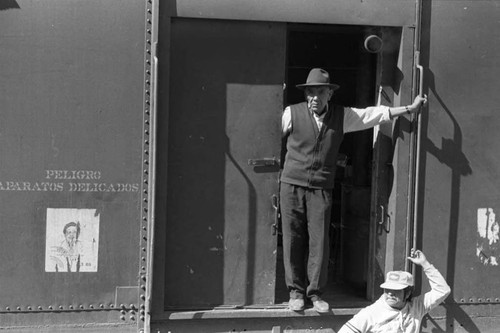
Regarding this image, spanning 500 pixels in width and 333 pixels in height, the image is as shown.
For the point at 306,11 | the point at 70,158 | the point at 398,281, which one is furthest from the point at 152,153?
the point at 398,281

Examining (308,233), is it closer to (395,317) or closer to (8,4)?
(395,317)

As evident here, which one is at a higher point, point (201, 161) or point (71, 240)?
point (201, 161)

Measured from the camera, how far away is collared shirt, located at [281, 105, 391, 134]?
4.50 m

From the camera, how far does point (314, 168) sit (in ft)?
14.8

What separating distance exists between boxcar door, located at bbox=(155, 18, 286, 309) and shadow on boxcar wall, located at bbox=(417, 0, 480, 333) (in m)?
0.96

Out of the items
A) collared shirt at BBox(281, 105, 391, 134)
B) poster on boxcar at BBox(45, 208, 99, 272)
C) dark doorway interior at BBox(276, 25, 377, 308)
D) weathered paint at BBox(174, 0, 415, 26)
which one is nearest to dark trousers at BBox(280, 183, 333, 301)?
dark doorway interior at BBox(276, 25, 377, 308)

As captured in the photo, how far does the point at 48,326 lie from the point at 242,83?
6.31ft

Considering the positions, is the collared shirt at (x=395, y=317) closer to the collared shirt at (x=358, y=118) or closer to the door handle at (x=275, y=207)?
the door handle at (x=275, y=207)

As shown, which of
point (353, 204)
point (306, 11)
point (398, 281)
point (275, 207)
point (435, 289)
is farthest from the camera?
point (353, 204)

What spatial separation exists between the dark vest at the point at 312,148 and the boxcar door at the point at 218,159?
4.5 inches

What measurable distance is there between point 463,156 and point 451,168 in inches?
4.7

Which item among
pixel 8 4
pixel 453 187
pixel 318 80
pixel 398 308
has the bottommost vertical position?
pixel 398 308

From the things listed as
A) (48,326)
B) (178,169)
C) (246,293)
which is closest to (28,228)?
(48,326)

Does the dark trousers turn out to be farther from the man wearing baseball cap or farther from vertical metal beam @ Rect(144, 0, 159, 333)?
vertical metal beam @ Rect(144, 0, 159, 333)
